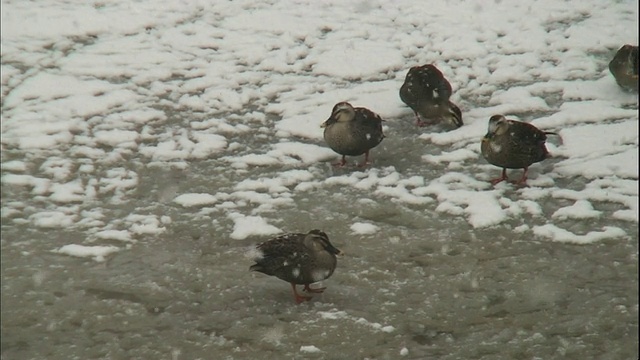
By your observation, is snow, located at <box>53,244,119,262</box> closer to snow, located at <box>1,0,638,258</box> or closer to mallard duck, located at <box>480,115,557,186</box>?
snow, located at <box>1,0,638,258</box>

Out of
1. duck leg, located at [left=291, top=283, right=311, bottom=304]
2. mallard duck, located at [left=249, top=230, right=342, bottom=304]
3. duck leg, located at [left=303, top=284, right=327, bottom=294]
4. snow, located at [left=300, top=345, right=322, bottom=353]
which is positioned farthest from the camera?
duck leg, located at [left=303, top=284, right=327, bottom=294]

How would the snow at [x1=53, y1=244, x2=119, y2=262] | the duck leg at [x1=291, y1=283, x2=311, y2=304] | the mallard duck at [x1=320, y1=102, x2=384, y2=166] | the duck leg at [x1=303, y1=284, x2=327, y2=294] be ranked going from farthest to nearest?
the mallard duck at [x1=320, y1=102, x2=384, y2=166]
the snow at [x1=53, y1=244, x2=119, y2=262]
the duck leg at [x1=303, y1=284, x2=327, y2=294]
the duck leg at [x1=291, y1=283, x2=311, y2=304]

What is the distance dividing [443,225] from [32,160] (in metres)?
4.32

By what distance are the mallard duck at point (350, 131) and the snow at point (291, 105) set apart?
276 millimetres

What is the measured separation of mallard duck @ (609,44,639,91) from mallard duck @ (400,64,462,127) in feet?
6.33

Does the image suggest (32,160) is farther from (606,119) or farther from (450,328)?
(606,119)

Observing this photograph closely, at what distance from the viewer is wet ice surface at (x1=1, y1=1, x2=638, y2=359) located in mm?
6039

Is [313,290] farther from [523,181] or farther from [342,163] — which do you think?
[523,181]

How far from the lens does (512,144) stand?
7.90 m

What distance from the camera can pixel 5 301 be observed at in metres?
6.43

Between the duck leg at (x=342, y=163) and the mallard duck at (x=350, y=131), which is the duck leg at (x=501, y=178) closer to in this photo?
the mallard duck at (x=350, y=131)

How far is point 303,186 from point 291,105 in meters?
2.03

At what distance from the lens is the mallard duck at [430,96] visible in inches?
369

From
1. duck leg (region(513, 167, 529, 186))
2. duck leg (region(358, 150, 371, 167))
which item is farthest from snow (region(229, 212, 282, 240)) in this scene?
duck leg (region(513, 167, 529, 186))
